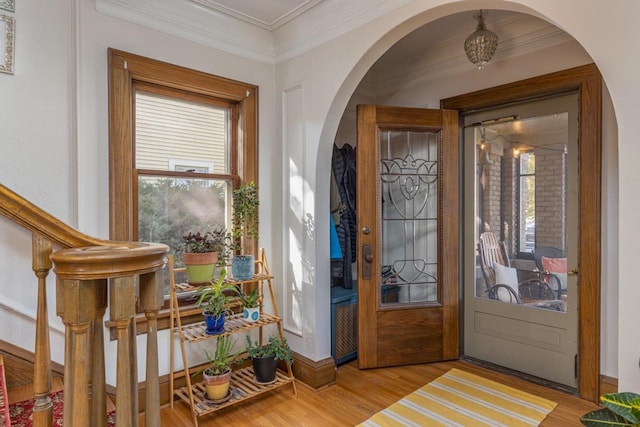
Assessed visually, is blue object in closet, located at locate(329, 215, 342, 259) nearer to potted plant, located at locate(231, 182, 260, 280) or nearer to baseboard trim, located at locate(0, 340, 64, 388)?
potted plant, located at locate(231, 182, 260, 280)

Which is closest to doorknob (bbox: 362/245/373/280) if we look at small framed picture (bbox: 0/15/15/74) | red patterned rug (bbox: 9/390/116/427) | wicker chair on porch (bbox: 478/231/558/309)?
wicker chair on porch (bbox: 478/231/558/309)

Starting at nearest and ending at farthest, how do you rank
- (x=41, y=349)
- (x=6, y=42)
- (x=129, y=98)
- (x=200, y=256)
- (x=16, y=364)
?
(x=41, y=349)
(x=16, y=364)
(x=6, y=42)
(x=129, y=98)
(x=200, y=256)

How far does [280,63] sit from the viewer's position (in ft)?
9.53

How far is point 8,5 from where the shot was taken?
1.87m

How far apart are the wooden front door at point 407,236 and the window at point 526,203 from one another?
463mm

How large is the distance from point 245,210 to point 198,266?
502 millimetres

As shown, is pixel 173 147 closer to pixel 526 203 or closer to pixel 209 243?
pixel 209 243

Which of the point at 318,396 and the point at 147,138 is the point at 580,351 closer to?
the point at 318,396

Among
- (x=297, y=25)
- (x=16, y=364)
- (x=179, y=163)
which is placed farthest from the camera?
(x=297, y=25)

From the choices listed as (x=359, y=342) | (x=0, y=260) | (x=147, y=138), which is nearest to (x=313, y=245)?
(x=359, y=342)

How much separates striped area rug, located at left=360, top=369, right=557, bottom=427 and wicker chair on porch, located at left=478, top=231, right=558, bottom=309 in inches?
26.6

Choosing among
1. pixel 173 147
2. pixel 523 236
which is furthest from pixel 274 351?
pixel 523 236

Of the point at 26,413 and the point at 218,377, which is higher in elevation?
the point at 26,413

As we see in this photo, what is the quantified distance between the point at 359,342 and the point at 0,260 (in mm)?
2359
